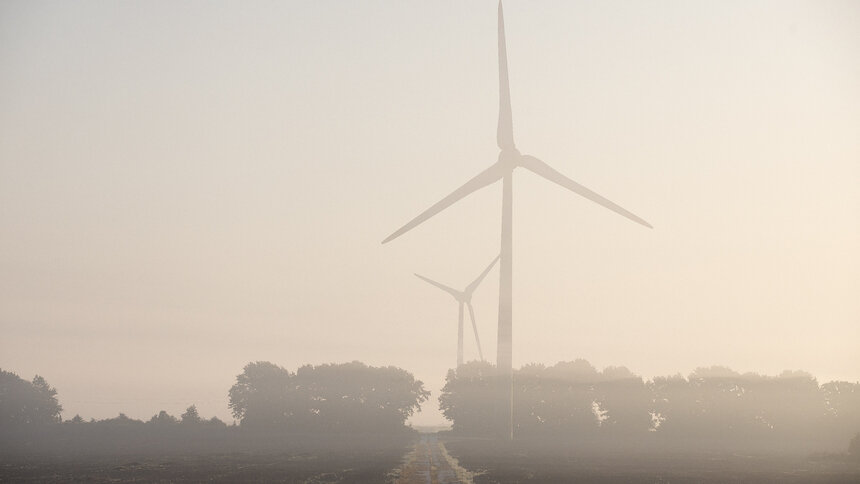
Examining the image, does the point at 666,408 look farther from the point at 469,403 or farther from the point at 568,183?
the point at 568,183

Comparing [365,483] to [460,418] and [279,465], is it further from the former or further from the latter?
[460,418]

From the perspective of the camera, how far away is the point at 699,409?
177 m

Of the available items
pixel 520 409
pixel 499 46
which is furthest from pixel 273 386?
pixel 499 46

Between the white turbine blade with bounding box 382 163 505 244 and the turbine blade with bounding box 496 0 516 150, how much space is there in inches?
135

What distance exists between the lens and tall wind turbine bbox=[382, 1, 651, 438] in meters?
98.4

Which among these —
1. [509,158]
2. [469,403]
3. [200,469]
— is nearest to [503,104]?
[509,158]

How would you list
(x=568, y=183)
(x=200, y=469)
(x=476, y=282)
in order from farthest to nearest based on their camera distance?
1. (x=476, y=282)
2. (x=568, y=183)
3. (x=200, y=469)

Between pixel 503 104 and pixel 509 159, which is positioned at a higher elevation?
pixel 503 104

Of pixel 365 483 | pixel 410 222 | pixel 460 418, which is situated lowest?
pixel 365 483

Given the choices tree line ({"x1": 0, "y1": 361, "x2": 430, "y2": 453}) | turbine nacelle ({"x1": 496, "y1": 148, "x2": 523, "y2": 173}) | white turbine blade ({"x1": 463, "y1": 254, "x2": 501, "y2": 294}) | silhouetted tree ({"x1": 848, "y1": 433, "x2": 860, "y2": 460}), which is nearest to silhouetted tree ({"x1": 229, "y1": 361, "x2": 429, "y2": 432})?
tree line ({"x1": 0, "y1": 361, "x2": 430, "y2": 453})

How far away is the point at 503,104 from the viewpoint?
10031 cm

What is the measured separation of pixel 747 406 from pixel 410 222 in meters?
115

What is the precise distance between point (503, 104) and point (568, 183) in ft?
43.9

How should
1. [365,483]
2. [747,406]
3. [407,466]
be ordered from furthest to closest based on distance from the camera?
[747,406], [407,466], [365,483]
